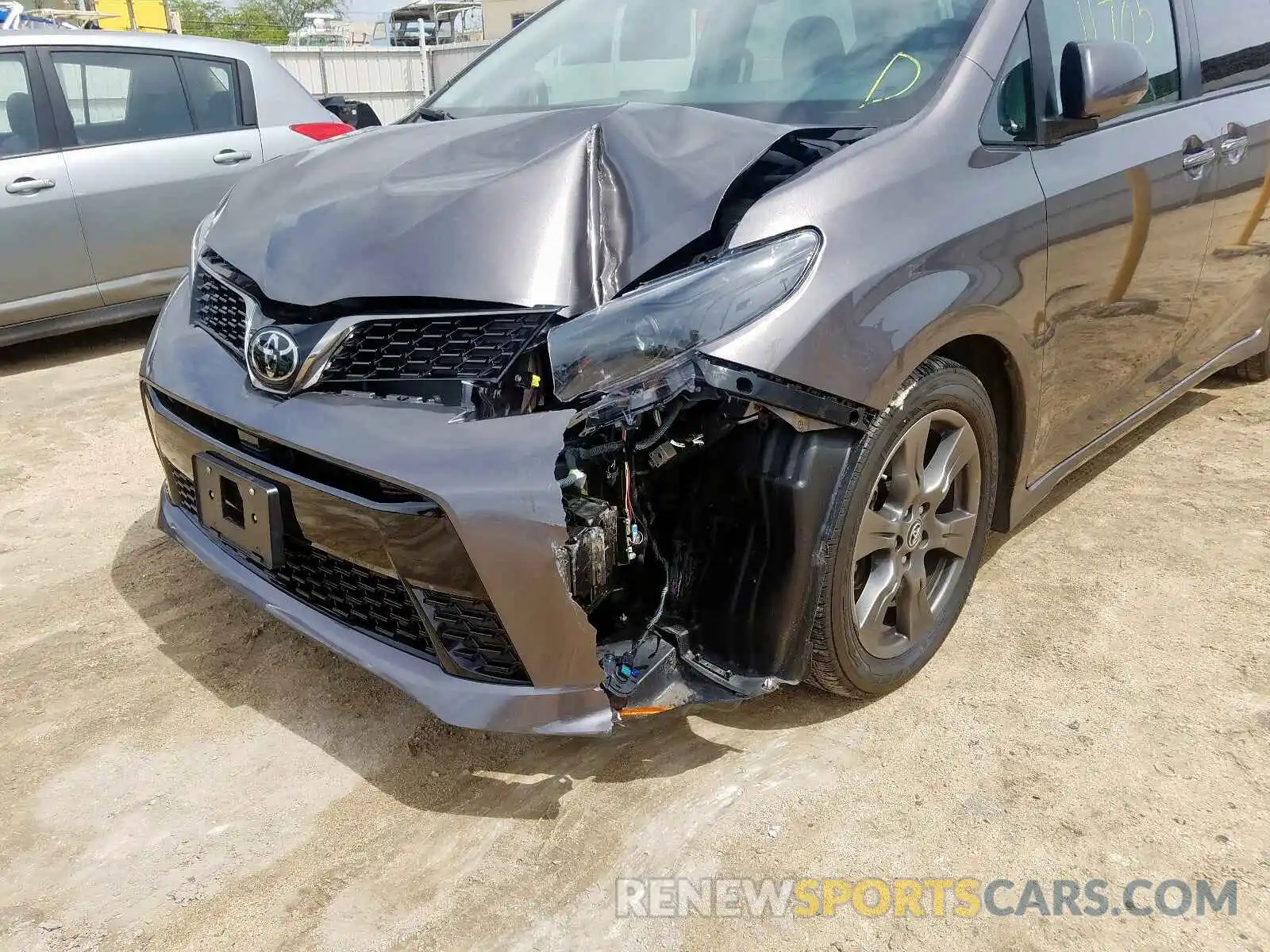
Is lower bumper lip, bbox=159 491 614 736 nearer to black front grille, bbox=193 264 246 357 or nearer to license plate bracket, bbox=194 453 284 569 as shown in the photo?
license plate bracket, bbox=194 453 284 569

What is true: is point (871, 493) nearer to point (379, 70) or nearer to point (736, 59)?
point (736, 59)

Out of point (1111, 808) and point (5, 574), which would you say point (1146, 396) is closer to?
point (1111, 808)

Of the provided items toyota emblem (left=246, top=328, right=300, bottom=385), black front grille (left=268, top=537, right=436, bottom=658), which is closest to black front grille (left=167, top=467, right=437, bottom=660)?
black front grille (left=268, top=537, right=436, bottom=658)

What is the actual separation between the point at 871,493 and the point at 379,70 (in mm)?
15948

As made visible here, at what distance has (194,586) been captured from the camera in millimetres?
2881

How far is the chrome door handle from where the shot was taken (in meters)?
2.98

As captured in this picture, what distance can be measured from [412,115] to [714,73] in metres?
1.03

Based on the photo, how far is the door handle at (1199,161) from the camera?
9.14ft

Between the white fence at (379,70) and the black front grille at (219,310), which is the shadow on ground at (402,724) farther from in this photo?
the white fence at (379,70)

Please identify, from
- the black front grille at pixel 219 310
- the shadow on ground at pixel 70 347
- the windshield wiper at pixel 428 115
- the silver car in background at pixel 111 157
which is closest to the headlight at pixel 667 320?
the black front grille at pixel 219 310

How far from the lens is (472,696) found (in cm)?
184

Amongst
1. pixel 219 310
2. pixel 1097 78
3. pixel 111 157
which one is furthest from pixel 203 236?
pixel 111 157

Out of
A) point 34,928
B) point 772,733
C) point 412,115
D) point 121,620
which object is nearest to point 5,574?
point 121,620

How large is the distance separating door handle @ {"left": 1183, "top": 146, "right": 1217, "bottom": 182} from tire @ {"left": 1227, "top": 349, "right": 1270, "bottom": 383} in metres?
1.88
